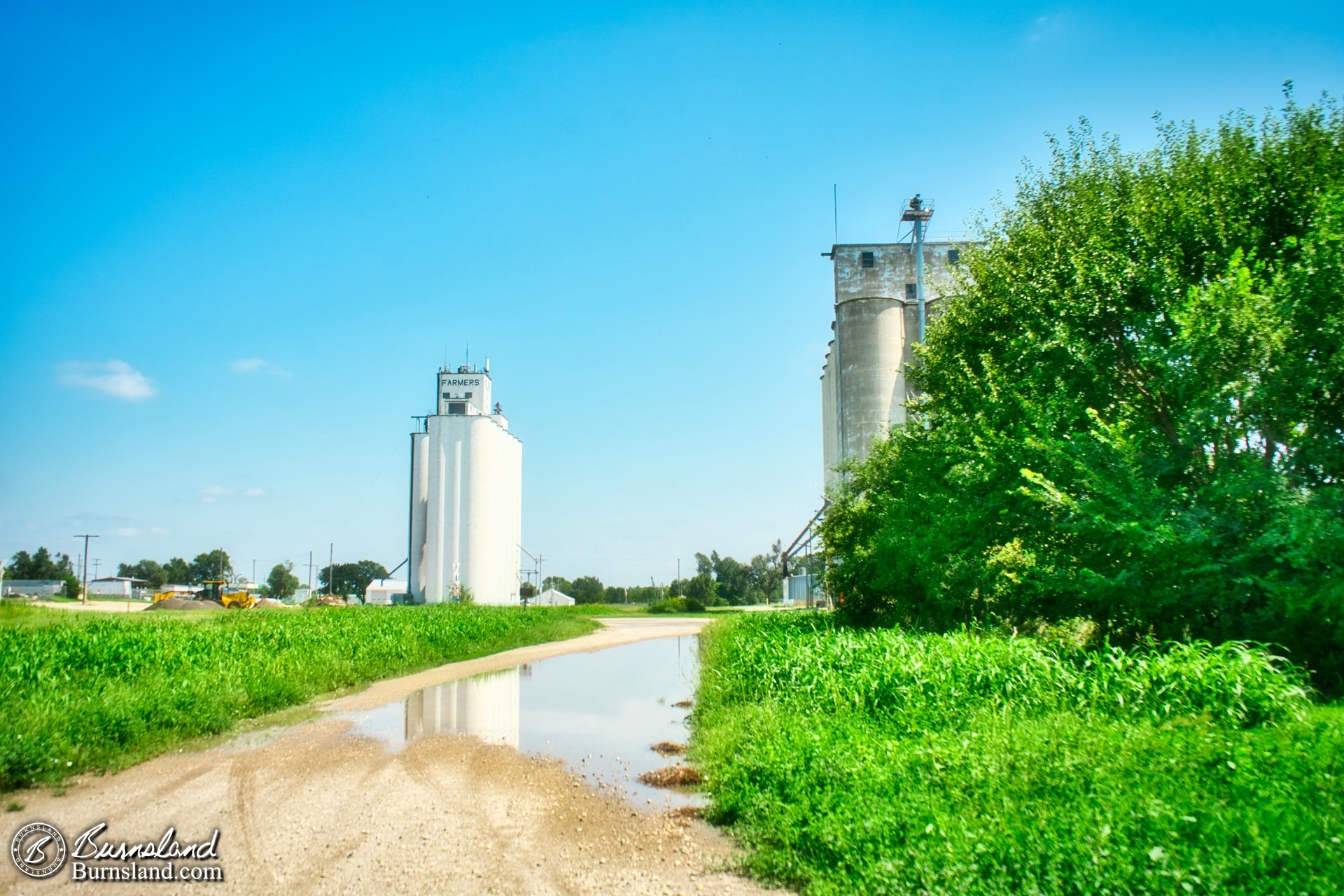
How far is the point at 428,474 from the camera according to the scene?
215 ft

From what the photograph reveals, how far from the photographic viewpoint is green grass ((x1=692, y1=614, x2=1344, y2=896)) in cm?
523

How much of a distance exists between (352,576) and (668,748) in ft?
470

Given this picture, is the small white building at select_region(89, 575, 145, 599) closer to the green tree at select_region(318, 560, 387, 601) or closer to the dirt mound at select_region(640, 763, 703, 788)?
the green tree at select_region(318, 560, 387, 601)

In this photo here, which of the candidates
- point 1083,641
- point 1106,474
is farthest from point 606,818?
point 1083,641

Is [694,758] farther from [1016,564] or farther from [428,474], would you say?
[428,474]

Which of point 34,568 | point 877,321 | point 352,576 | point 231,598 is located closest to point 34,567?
point 34,568

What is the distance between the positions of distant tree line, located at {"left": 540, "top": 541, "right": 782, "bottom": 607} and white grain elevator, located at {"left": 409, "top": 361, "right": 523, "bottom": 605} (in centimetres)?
3940

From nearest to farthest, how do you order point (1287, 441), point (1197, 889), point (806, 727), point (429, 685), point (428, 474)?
point (1197, 889), point (806, 727), point (1287, 441), point (429, 685), point (428, 474)

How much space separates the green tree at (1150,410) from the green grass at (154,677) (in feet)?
44.1

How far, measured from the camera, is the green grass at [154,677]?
10.1 m

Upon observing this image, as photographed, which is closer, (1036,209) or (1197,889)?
(1197,889)

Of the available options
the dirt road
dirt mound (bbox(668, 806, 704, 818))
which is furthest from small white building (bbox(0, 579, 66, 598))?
dirt mound (bbox(668, 806, 704, 818))

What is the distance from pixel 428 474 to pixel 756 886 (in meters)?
62.5

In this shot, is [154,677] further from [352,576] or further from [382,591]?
[352,576]
